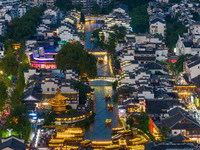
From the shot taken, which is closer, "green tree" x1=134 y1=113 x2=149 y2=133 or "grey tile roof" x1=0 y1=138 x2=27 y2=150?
"grey tile roof" x1=0 y1=138 x2=27 y2=150

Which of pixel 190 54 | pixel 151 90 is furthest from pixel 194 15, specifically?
pixel 151 90

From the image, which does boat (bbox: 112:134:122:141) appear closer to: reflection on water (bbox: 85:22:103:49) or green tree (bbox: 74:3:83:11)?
reflection on water (bbox: 85:22:103:49)

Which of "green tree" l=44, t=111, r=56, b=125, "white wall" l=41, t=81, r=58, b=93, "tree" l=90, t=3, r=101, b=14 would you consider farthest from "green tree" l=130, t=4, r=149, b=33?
"green tree" l=44, t=111, r=56, b=125

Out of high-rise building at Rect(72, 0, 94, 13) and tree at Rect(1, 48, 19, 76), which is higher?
high-rise building at Rect(72, 0, 94, 13)

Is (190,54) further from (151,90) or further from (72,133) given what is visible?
(72,133)

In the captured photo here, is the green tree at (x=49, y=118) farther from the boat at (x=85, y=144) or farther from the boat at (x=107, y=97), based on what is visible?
the boat at (x=107, y=97)

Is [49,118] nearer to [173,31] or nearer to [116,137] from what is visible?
[116,137]

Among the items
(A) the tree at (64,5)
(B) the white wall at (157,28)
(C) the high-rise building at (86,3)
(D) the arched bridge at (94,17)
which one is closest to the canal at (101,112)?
(B) the white wall at (157,28)
